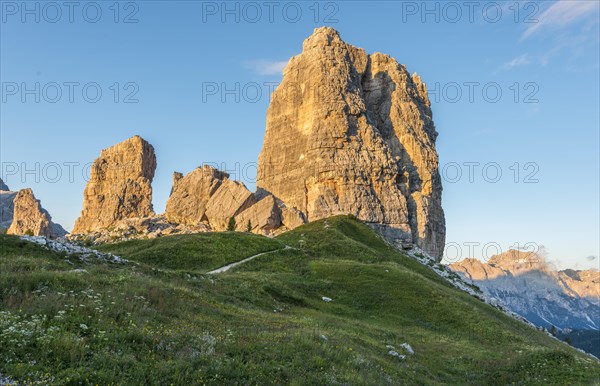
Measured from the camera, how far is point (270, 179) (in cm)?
13488

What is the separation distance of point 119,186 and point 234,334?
143 m

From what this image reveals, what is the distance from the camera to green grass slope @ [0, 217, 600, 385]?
12.6 metres

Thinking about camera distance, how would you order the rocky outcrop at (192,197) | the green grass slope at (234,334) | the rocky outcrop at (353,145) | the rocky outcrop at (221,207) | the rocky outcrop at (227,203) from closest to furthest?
1. the green grass slope at (234,334)
2. the rocky outcrop at (221,207)
3. the rocky outcrop at (227,203)
4. the rocky outcrop at (353,145)
5. the rocky outcrop at (192,197)

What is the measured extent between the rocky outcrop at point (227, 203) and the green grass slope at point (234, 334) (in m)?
71.6

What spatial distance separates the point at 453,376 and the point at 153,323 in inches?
589

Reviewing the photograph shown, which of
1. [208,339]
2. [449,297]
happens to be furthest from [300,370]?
[449,297]

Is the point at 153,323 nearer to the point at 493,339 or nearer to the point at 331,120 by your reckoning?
the point at 493,339

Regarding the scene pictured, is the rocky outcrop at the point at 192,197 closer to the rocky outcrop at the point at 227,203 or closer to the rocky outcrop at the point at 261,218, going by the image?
the rocky outcrop at the point at 227,203

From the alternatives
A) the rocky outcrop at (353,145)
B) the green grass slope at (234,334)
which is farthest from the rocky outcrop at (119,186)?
the green grass slope at (234,334)

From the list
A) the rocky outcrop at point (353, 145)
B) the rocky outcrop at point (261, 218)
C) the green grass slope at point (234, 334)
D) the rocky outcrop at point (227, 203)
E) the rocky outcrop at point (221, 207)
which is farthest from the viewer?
the rocky outcrop at point (353, 145)

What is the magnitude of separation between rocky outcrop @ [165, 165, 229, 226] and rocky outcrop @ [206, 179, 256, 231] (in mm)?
2940

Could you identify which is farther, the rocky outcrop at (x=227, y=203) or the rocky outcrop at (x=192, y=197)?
the rocky outcrop at (x=192, y=197)

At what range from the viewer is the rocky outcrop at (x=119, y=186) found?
5704 inches

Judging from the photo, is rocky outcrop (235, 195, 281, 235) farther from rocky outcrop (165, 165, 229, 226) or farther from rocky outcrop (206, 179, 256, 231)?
rocky outcrop (165, 165, 229, 226)
